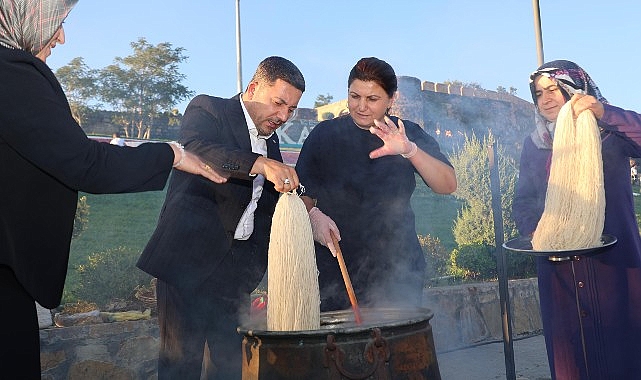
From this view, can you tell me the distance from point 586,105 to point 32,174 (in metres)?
3.15

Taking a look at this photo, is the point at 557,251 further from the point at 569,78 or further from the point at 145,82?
the point at 145,82

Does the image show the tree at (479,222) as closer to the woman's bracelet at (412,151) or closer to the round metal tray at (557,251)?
the round metal tray at (557,251)

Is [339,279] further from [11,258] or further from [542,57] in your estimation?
[542,57]

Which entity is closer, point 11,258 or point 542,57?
point 11,258

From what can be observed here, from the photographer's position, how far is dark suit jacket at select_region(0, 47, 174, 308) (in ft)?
6.10

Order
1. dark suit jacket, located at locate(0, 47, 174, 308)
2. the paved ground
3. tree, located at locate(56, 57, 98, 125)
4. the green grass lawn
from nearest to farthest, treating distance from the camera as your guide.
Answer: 1. dark suit jacket, located at locate(0, 47, 174, 308)
2. the paved ground
3. the green grass lawn
4. tree, located at locate(56, 57, 98, 125)

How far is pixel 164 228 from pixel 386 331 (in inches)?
55.0

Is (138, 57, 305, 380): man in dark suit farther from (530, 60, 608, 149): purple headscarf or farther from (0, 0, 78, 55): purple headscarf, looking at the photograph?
(530, 60, 608, 149): purple headscarf

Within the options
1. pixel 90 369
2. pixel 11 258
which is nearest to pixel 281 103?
pixel 11 258

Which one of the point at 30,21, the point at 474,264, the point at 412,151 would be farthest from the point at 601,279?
the point at 474,264

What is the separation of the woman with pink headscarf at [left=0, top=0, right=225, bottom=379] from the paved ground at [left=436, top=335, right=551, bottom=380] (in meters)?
4.64

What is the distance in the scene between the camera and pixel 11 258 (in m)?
1.86

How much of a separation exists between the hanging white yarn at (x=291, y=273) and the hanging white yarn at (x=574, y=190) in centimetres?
144

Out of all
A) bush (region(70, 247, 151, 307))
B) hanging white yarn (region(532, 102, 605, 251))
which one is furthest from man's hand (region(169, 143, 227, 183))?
bush (region(70, 247, 151, 307))
